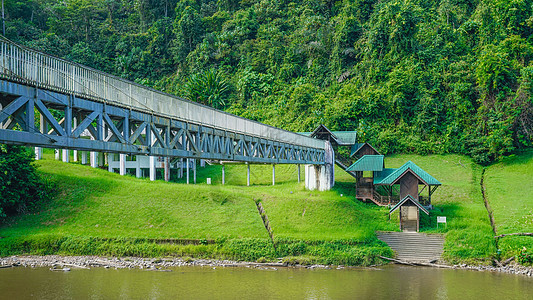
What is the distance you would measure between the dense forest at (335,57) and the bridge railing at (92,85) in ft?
114

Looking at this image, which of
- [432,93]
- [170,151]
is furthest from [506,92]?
[170,151]

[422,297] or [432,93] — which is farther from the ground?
[432,93]

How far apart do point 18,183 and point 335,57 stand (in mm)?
47647

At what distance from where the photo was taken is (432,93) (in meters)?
60.2

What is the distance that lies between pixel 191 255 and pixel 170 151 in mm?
12601

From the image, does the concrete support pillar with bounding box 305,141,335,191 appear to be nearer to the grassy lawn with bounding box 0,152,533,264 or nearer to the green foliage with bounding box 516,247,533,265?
the grassy lawn with bounding box 0,152,533,264

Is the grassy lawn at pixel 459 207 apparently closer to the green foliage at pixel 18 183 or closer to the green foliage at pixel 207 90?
the green foliage at pixel 207 90

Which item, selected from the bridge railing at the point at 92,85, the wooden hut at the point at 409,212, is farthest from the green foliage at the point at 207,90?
the bridge railing at the point at 92,85

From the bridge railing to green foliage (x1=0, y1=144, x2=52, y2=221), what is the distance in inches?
710

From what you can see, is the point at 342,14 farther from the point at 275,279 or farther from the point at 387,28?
the point at 275,279

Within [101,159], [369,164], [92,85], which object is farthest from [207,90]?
[92,85]

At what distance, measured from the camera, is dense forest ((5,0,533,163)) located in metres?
56.1

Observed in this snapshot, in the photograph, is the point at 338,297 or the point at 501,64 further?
the point at 501,64

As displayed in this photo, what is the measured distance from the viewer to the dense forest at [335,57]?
56062mm
